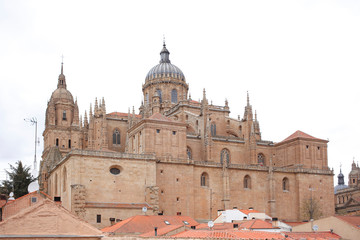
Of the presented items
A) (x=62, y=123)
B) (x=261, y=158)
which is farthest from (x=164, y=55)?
(x=261, y=158)

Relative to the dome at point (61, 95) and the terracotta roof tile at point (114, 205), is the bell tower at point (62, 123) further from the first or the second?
the terracotta roof tile at point (114, 205)

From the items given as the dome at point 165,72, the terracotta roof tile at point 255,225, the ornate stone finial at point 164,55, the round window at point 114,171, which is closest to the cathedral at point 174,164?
the round window at point 114,171

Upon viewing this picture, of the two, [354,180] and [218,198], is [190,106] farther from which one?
[354,180]

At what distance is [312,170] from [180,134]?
21.3 m

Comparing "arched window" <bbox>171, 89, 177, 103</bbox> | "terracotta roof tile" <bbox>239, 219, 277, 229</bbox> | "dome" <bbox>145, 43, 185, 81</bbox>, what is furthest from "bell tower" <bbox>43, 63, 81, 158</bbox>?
"terracotta roof tile" <bbox>239, 219, 277, 229</bbox>

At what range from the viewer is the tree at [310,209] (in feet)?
231

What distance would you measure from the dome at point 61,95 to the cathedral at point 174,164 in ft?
0.56

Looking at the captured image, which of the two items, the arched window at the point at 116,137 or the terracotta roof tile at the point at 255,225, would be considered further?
the arched window at the point at 116,137

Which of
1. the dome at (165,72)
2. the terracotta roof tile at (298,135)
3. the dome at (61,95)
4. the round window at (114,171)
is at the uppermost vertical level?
the dome at (165,72)

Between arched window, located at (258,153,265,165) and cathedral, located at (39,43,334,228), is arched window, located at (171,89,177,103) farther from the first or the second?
arched window, located at (258,153,265,165)

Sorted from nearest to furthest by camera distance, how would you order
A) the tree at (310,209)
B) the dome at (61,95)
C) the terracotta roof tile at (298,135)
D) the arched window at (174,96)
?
the tree at (310,209)
the terracotta roof tile at (298,135)
the dome at (61,95)
the arched window at (174,96)

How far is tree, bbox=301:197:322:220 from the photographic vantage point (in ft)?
231

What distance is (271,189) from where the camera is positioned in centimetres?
6900

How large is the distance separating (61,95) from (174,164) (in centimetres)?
3302
